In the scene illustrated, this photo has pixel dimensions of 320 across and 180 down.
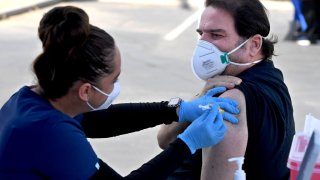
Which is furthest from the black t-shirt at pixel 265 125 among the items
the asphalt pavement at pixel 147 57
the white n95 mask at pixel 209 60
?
the asphalt pavement at pixel 147 57

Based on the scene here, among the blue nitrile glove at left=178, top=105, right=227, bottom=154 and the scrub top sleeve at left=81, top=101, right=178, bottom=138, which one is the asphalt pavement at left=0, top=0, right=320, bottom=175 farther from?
the blue nitrile glove at left=178, top=105, right=227, bottom=154

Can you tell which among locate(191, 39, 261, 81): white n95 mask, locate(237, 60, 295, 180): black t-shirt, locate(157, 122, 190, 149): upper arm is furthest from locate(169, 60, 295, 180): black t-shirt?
locate(157, 122, 190, 149): upper arm

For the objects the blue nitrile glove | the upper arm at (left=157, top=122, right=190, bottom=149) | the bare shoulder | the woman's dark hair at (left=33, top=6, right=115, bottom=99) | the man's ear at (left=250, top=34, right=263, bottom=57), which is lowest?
the upper arm at (left=157, top=122, right=190, bottom=149)

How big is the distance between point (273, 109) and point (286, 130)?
0.41 ft

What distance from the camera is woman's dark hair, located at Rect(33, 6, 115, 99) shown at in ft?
7.15

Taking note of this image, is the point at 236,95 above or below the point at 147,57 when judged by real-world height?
above

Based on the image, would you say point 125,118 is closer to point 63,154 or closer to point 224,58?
point 224,58

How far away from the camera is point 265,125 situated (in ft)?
Result: 8.13

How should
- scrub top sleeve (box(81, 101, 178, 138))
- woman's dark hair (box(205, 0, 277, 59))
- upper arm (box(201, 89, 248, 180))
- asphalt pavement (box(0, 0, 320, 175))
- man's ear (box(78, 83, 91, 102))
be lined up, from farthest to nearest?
asphalt pavement (box(0, 0, 320, 175)) < scrub top sleeve (box(81, 101, 178, 138)) < woman's dark hair (box(205, 0, 277, 59)) < upper arm (box(201, 89, 248, 180)) < man's ear (box(78, 83, 91, 102))

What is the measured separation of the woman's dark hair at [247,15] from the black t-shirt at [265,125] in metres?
0.15

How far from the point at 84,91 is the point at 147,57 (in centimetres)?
658

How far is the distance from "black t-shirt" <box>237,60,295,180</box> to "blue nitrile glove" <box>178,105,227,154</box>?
0.44 ft

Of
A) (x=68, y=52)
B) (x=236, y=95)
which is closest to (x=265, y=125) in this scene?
(x=236, y=95)

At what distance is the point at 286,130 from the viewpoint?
2.58 m
